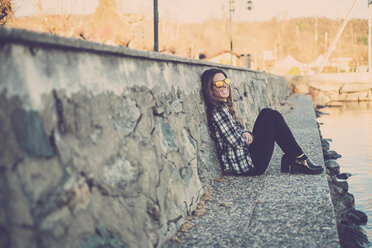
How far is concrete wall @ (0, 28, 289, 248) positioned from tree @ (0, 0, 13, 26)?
3.07 metres

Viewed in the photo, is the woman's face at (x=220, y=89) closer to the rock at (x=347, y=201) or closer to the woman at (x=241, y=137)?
the woman at (x=241, y=137)

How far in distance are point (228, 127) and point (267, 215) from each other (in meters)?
1.20

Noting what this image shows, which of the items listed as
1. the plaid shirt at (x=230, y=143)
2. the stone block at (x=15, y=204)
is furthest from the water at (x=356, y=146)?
the stone block at (x=15, y=204)

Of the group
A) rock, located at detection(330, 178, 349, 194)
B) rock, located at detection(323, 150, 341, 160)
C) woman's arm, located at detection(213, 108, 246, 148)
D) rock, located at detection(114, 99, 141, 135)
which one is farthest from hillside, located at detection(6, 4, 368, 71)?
rock, located at detection(323, 150, 341, 160)

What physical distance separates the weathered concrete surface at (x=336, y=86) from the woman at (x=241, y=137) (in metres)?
19.1

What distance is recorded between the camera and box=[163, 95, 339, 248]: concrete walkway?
8.00ft

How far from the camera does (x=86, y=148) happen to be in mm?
1850

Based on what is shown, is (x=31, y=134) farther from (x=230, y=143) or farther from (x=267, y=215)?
(x=230, y=143)

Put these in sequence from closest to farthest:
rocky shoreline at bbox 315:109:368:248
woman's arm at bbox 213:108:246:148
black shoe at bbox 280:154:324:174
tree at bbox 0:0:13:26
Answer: rocky shoreline at bbox 315:109:368:248
woman's arm at bbox 213:108:246:148
black shoe at bbox 280:154:324:174
tree at bbox 0:0:13:26

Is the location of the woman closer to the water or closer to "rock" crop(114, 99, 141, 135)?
the water

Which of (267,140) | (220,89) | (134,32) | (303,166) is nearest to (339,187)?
(303,166)

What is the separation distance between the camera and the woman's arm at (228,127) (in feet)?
12.8

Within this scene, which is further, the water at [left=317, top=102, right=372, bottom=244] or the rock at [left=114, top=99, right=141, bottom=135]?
the water at [left=317, top=102, right=372, bottom=244]

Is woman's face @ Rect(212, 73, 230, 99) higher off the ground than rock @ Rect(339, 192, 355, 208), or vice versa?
woman's face @ Rect(212, 73, 230, 99)
